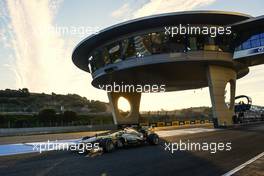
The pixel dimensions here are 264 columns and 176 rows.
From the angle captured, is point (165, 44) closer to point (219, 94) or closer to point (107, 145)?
point (219, 94)

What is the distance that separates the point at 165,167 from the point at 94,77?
1964 inches

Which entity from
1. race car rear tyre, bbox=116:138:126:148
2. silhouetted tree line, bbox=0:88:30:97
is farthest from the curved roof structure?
silhouetted tree line, bbox=0:88:30:97

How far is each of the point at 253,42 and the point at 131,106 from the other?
98.9 ft

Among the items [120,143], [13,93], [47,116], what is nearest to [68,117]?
[47,116]

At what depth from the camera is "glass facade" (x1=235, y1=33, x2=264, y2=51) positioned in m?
46.1

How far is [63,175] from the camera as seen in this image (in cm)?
955

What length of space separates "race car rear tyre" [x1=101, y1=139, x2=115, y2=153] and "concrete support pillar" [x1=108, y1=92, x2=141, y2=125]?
50.7 meters

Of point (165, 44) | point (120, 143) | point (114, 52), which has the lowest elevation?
point (120, 143)

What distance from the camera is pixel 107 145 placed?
15.7 m

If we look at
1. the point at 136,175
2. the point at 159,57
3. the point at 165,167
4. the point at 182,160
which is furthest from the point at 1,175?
the point at 159,57

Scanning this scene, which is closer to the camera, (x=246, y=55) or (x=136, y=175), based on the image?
(x=136, y=175)

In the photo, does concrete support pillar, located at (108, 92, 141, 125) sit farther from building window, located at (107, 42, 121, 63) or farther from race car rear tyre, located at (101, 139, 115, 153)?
race car rear tyre, located at (101, 139, 115, 153)

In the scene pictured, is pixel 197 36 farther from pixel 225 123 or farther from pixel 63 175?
pixel 63 175

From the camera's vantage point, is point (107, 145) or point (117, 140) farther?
point (117, 140)
